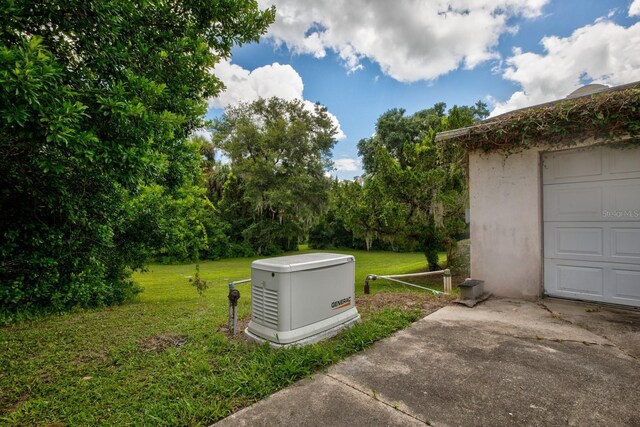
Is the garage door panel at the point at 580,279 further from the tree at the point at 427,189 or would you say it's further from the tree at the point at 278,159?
the tree at the point at 278,159

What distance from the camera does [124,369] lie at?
2.54 meters

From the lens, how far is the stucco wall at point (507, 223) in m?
3.91

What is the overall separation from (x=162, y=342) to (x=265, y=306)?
1524mm

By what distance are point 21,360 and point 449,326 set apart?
4.36 m

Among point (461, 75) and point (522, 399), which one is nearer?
point (522, 399)

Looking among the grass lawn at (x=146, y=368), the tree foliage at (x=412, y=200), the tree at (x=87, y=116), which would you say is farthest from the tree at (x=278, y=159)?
the grass lawn at (x=146, y=368)

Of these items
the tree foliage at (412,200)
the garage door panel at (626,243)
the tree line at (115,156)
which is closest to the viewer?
the tree line at (115,156)

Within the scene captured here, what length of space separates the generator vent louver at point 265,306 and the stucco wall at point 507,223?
3305 mm

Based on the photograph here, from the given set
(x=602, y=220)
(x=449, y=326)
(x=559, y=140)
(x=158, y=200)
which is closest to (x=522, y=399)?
(x=449, y=326)

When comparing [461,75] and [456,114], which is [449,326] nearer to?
[456,114]

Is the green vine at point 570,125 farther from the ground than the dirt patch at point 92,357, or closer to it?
farther from the ground

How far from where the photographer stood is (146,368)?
253 centimetres

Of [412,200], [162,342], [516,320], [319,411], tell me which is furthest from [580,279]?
[412,200]

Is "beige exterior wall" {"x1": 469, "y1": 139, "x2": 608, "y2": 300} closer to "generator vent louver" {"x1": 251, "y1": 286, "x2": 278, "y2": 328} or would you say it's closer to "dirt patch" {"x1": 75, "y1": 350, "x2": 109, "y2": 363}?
"generator vent louver" {"x1": 251, "y1": 286, "x2": 278, "y2": 328}
